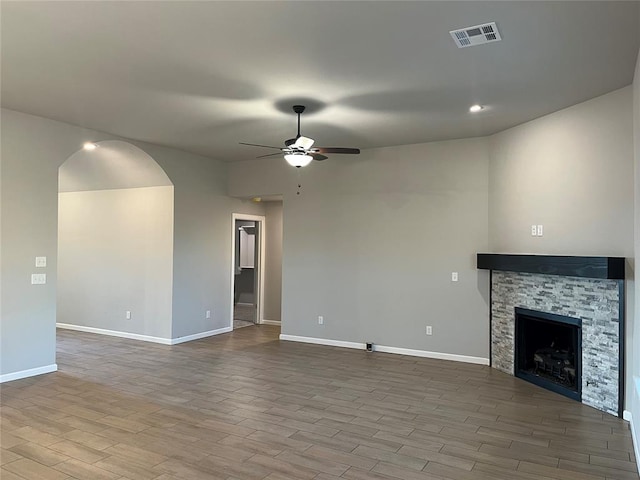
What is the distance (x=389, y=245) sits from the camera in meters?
6.57

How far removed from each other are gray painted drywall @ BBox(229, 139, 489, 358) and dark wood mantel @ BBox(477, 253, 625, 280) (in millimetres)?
497

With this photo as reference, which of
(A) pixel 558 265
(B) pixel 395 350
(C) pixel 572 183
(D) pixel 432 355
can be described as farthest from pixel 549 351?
(B) pixel 395 350

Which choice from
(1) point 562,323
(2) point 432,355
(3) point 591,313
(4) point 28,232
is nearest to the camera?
(3) point 591,313

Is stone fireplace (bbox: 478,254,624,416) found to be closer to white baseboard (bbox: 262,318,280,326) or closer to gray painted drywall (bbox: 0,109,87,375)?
white baseboard (bbox: 262,318,280,326)

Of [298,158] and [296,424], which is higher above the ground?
[298,158]

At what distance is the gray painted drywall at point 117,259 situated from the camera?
277 inches

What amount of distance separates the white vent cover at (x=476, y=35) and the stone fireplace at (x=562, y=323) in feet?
7.35

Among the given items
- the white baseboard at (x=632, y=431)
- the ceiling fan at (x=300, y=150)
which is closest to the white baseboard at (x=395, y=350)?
the white baseboard at (x=632, y=431)

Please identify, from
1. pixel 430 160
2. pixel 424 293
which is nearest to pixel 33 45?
pixel 430 160

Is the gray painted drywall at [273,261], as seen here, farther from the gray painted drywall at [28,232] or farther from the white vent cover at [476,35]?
the white vent cover at [476,35]

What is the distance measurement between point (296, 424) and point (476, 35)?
334cm

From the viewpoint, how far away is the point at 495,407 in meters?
4.27

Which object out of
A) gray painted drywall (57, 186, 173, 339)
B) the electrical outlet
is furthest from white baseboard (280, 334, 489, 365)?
the electrical outlet

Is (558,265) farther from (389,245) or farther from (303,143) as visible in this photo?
(303,143)
